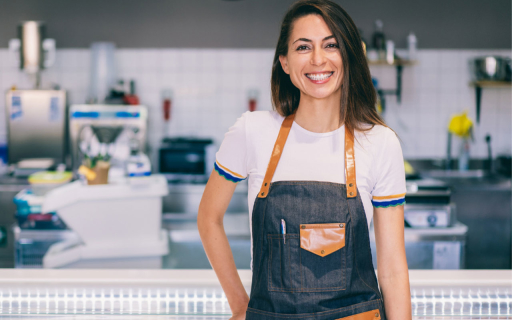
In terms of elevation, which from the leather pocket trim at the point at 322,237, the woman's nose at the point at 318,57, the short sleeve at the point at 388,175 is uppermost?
the woman's nose at the point at 318,57

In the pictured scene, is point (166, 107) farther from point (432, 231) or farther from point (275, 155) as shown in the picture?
point (275, 155)

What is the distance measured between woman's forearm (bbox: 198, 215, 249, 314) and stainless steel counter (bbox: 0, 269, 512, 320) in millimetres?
197

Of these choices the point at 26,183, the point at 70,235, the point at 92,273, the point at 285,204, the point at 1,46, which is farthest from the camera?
the point at 1,46

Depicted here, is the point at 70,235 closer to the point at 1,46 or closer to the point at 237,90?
the point at 237,90

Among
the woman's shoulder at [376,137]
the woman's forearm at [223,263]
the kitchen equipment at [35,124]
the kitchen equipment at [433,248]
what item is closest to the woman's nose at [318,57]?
the woman's shoulder at [376,137]

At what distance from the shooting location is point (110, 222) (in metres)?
2.41

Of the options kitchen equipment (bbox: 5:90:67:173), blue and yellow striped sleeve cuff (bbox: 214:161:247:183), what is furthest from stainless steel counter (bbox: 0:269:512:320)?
kitchen equipment (bbox: 5:90:67:173)

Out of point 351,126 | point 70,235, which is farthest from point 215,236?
point 70,235

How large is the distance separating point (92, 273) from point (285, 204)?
73 cm

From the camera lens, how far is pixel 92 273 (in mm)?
1497

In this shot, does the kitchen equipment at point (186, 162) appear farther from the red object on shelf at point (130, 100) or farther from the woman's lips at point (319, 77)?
the woman's lips at point (319, 77)

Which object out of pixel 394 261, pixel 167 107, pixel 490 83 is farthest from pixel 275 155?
pixel 490 83

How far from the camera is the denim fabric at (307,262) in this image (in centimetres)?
109

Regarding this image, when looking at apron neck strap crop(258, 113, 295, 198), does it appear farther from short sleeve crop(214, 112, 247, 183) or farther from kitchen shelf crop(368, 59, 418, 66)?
kitchen shelf crop(368, 59, 418, 66)
